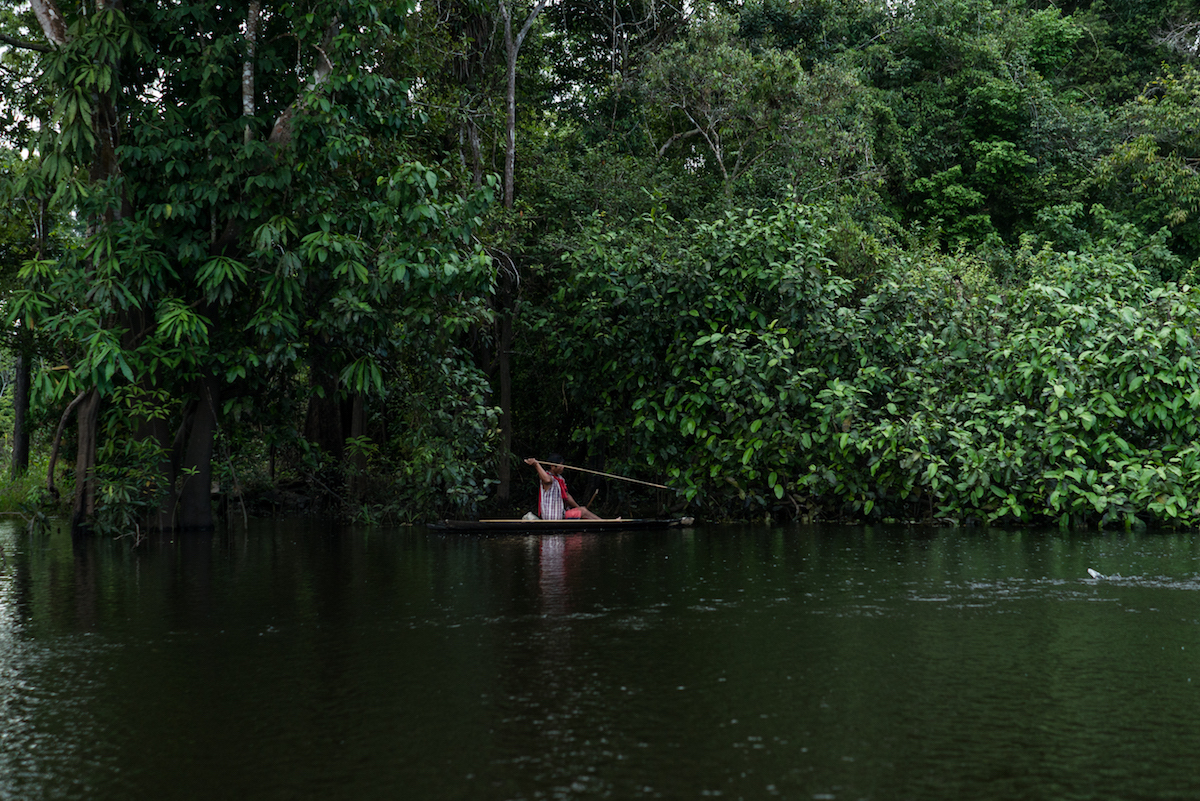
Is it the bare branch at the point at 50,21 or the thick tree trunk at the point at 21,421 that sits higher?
the bare branch at the point at 50,21

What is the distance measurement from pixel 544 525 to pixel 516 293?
552 cm

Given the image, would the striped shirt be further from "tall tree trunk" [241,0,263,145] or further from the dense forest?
"tall tree trunk" [241,0,263,145]

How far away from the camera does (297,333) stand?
13.1 m

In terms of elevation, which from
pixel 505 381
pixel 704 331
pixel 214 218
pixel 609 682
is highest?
pixel 214 218

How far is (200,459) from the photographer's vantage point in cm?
1430

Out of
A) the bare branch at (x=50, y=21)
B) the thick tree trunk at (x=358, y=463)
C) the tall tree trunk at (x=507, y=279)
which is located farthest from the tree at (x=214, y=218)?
the thick tree trunk at (x=358, y=463)

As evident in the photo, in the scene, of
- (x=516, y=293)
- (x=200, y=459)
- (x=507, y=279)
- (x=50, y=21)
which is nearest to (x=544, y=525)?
(x=200, y=459)

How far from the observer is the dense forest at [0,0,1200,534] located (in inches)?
497

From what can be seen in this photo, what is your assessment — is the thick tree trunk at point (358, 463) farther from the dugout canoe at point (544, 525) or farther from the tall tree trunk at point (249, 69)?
Result: the tall tree trunk at point (249, 69)

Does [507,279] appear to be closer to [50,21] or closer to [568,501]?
[568,501]

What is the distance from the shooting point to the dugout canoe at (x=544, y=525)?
1370 centimetres

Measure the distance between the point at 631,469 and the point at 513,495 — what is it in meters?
3.78

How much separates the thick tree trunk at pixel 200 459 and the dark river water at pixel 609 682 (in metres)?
4.65

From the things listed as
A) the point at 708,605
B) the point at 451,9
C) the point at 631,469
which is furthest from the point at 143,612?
the point at 451,9
